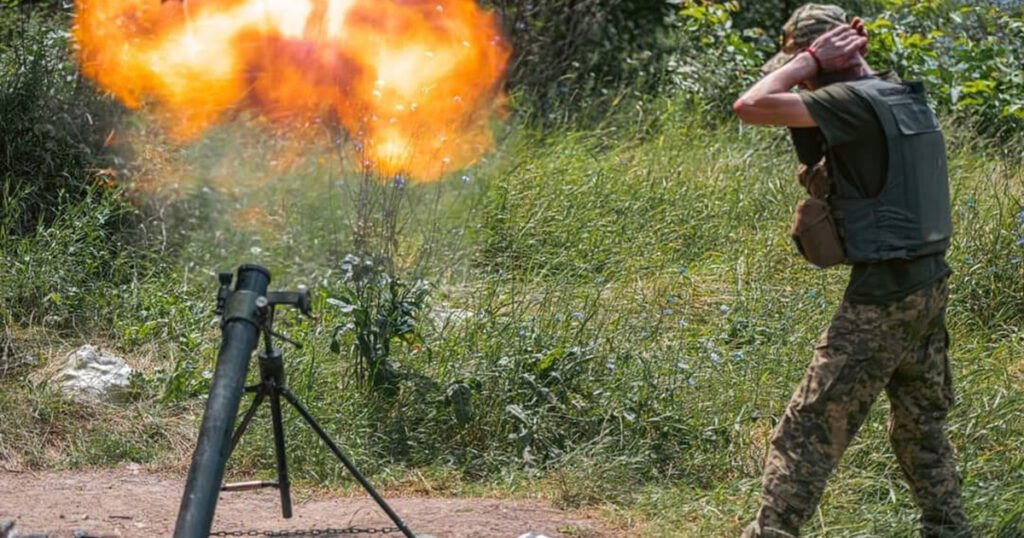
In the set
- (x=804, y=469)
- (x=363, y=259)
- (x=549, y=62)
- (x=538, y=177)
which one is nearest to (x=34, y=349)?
(x=363, y=259)

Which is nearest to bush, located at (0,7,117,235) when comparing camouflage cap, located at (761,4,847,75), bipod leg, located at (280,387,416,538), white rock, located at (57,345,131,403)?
white rock, located at (57,345,131,403)

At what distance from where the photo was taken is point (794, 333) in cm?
705

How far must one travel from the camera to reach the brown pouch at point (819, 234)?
4.79 metres

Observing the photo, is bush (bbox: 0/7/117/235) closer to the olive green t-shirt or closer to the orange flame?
the orange flame

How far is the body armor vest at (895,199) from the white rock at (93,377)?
12.6 ft

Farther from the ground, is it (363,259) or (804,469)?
(363,259)

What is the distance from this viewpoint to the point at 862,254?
4691 millimetres

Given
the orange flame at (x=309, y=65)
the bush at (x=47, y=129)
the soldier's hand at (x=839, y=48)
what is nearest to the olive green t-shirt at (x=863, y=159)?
the soldier's hand at (x=839, y=48)

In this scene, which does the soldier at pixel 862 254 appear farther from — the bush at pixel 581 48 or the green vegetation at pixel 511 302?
the bush at pixel 581 48

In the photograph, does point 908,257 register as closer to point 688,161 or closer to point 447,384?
point 447,384

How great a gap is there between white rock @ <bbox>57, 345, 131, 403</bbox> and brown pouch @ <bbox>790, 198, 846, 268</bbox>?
3700 mm

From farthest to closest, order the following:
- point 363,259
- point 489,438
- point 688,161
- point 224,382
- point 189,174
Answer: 1. point 688,161
2. point 189,174
3. point 363,259
4. point 489,438
5. point 224,382

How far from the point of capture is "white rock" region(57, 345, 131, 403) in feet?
22.9

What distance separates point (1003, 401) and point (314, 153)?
4.88 m
